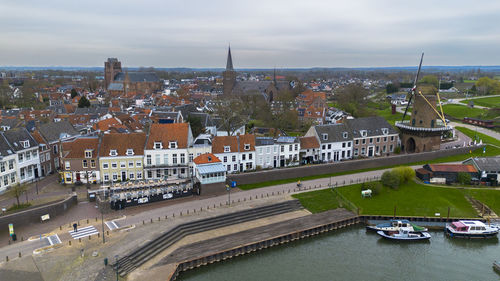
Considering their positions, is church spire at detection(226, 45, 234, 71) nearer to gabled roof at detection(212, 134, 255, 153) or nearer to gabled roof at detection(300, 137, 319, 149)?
gabled roof at detection(300, 137, 319, 149)

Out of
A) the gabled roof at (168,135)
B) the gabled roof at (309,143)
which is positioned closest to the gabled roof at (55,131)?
the gabled roof at (168,135)

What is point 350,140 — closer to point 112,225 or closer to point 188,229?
point 188,229

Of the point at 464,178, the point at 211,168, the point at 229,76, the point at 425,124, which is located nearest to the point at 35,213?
the point at 211,168

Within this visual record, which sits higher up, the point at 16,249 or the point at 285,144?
the point at 285,144

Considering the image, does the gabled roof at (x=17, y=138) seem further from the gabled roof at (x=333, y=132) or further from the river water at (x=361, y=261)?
the gabled roof at (x=333, y=132)

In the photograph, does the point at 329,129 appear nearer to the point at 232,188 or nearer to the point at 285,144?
the point at 285,144

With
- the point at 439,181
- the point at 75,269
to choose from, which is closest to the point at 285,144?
the point at 439,181

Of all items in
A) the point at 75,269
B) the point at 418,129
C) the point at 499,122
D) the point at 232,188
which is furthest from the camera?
the point at 499,122
